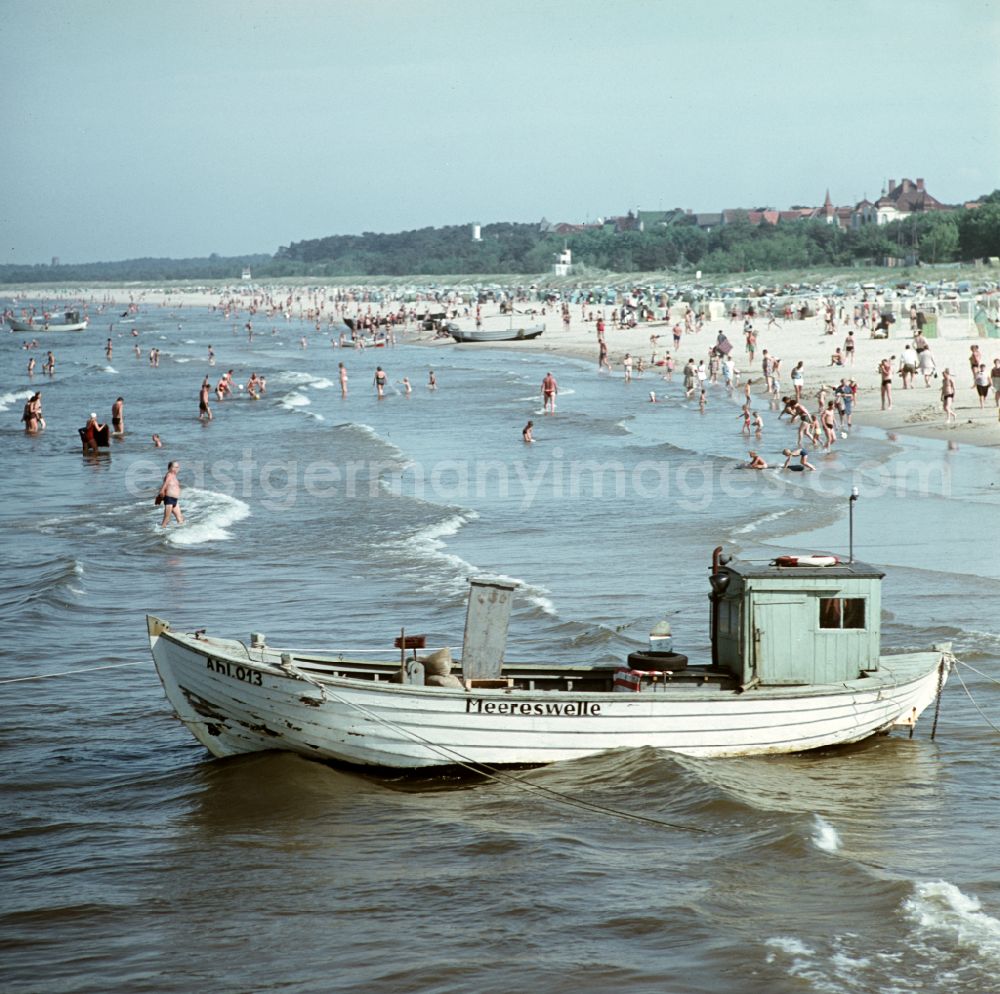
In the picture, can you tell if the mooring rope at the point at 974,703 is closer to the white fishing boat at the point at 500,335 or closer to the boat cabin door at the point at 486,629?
the boat cabin door at the point at 486,629

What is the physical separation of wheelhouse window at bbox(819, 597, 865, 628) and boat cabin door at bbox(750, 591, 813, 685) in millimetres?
200

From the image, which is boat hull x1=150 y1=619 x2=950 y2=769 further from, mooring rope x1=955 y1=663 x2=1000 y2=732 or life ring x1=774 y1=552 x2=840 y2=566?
mooring rope x1=955 y1=663 x2=1000 y2=732

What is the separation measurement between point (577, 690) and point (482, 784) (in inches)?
64.8

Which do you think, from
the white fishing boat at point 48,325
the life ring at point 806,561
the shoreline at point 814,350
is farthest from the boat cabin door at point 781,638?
the white fishing boat at point 48,325

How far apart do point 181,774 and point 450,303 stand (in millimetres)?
140347

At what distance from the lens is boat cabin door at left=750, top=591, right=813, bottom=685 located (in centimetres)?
1440

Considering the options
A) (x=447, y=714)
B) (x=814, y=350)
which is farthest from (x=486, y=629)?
(x=814, y=350)

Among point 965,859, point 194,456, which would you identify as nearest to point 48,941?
point 965,859

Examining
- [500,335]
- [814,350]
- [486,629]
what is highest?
[500,335]

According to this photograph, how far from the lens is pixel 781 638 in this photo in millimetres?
14453

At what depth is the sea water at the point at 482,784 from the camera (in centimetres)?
1038

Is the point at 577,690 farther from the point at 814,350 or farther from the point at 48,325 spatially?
the point at 48,325

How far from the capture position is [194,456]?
43250 millimetres

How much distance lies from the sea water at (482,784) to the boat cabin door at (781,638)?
101 cm
